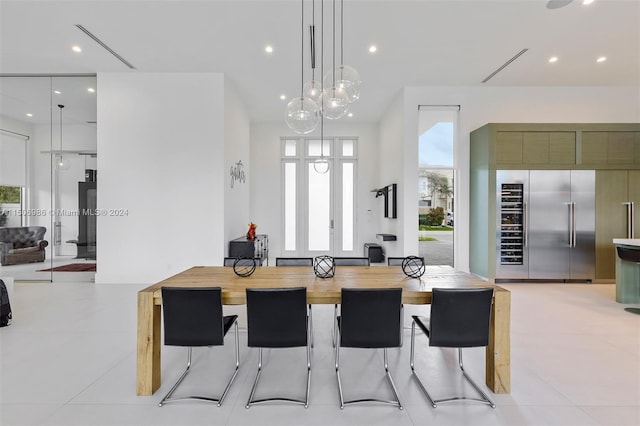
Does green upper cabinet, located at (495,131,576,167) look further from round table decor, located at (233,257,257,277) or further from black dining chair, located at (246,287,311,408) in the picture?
black dining chair, located at (246,287,311,408)

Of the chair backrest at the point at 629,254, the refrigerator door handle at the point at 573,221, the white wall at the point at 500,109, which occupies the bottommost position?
the chair backrest at the point at 629,254

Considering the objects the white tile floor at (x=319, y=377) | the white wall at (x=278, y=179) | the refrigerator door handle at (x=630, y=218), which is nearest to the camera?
the white tile floor at (x=319, y=377)

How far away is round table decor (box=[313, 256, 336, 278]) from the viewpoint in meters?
2.43

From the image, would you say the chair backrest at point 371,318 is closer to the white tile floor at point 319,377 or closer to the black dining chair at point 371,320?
the black dining chair at point 371,320

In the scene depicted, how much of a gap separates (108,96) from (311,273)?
504 centimetres

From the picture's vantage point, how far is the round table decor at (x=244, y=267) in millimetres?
2457

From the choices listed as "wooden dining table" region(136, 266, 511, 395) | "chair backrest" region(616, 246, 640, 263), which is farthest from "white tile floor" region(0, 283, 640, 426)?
"chair backrest" region(616, 246, 640, 263)

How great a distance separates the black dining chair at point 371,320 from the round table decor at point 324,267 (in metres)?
0.57

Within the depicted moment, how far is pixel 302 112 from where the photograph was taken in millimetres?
2643

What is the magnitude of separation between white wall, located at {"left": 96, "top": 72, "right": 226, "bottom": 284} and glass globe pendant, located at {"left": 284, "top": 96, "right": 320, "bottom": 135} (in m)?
2.77

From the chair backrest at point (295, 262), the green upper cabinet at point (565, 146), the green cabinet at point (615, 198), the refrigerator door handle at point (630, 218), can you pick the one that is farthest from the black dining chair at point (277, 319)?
the refrigerator door handle at point (630, 218)

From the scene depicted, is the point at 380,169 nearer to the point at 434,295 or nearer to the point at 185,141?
the point at 185,141

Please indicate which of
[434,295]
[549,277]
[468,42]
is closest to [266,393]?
[434,295]

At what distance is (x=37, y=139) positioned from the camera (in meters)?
5.21
